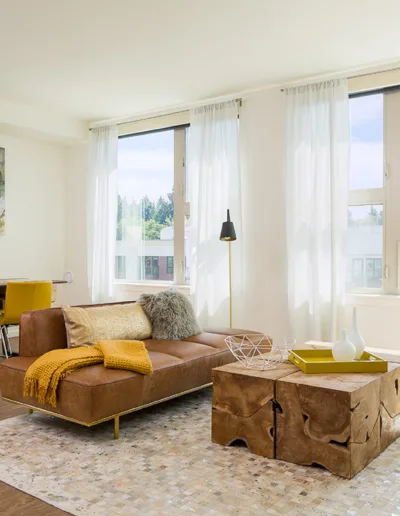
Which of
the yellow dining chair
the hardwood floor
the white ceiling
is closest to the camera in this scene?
the hardwood floor

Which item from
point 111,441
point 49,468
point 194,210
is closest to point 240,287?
point 194,210

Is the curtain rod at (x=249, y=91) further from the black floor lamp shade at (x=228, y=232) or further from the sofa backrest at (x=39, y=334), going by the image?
the sofa backrest at (x=39, y=334)

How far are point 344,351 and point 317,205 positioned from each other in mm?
2301

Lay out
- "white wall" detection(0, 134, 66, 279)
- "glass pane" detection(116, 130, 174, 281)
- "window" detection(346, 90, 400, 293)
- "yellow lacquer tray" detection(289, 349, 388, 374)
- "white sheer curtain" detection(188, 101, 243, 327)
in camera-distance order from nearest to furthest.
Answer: "yellow lacquer tray" detection(289, 349, 388, 374), "window" detection(346, 90, 400, 293), "white sheer curtain" detection(188, 101, 243, 327), "glass pane" detection(116, 130, 174, 281), "white wall" detection(0, 134, 66, 279)

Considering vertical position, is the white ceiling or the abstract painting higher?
the white ceiling

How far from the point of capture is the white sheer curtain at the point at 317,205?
470cm

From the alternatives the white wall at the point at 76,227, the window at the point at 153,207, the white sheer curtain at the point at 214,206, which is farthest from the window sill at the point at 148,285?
the white wall at the point at 76,227

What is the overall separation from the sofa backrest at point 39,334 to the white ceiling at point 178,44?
2103mm

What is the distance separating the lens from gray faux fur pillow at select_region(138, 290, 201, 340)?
399 centimetres

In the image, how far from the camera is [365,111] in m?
4.84

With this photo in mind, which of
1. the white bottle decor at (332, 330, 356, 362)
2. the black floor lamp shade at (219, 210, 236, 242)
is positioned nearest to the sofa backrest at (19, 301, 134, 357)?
the white bottle decor at (332, 330, 356, 362)

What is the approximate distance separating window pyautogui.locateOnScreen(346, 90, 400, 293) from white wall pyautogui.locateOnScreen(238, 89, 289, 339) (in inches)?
26.7

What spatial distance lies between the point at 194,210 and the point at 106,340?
2550mm

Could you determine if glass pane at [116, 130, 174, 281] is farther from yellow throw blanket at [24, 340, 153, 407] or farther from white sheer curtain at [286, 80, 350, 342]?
yellow throw blanket at [24, 340, 153, 407]
